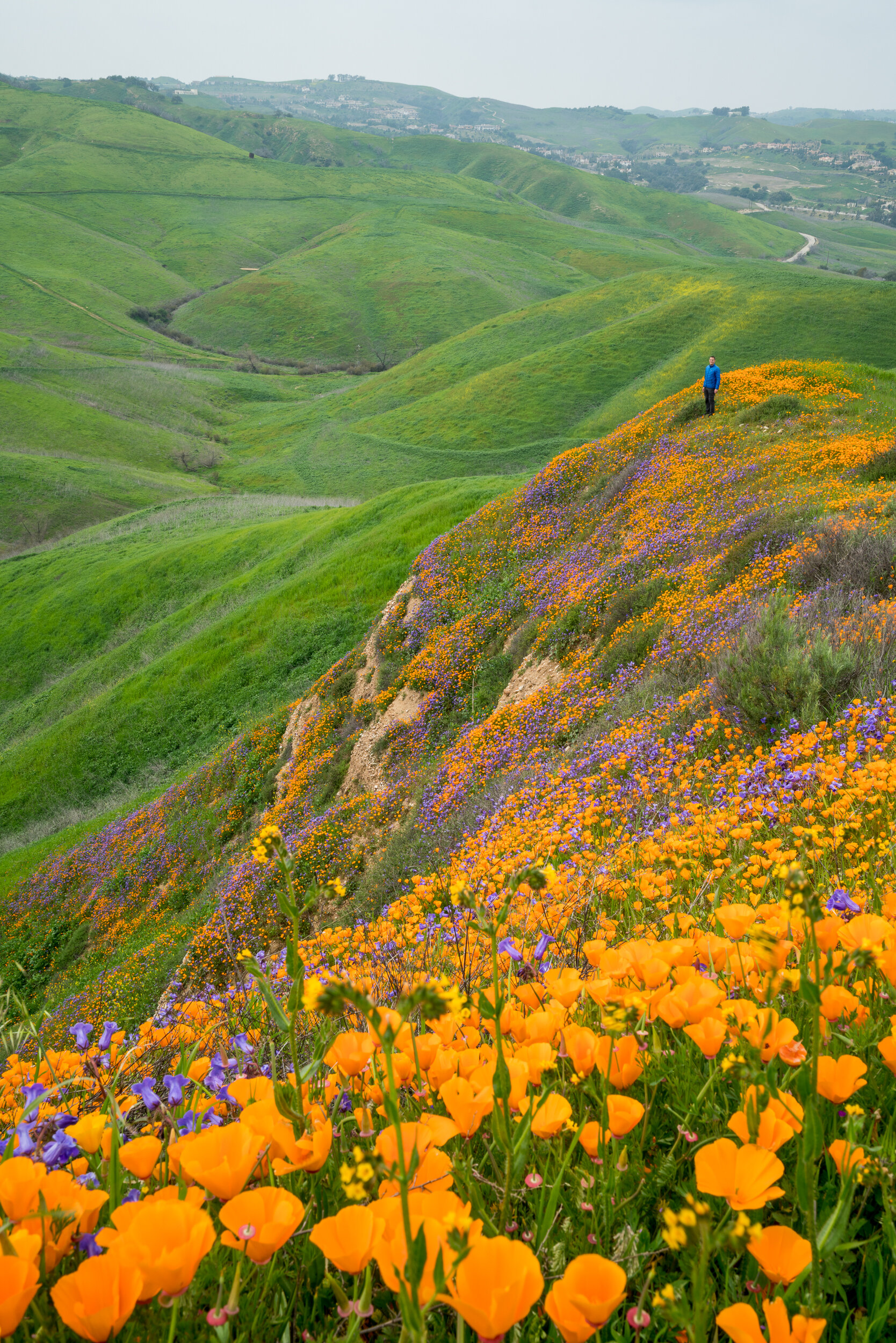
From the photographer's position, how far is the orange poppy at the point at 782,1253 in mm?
971

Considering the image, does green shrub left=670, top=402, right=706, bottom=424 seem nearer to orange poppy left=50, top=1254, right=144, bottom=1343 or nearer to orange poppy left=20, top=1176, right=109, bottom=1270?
orange poppy left=20, top=1176, right=109, bottom=1270

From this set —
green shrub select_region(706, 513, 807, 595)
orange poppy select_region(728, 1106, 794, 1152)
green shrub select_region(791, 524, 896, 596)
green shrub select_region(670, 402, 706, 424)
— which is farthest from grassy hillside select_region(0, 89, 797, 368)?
orange poppy select_region(728, 1106, 794, 1152)

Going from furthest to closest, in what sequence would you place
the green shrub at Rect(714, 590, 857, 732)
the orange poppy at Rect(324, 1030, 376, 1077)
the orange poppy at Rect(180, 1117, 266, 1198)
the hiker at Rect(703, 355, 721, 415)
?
1. the hiker at Rect(703, 355, 721, 415)
2. the green shrub at Rect(714, 590, 857, 732)
3. the orange poppy at Rect(324, 1030, 376, 1077)
4. the orange poppy at Rect(180, 1117, 266, 1198)

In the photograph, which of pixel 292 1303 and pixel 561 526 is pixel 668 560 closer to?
pixel 561 526

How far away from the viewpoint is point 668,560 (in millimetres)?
13031

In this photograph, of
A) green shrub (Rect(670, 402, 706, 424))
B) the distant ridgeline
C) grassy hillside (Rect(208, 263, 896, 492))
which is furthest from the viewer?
grassy hillside (Rect(208, 263, 896, 492))

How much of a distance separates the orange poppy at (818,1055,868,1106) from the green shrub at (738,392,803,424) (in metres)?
18.9

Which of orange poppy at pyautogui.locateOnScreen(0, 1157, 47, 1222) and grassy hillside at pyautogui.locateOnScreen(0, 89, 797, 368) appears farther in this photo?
grassy hillside at pyautogui.locateOnScreen(0, 89, 797, 368)

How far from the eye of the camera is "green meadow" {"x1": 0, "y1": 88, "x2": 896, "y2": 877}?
28781mm

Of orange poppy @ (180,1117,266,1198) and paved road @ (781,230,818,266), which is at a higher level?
paved road @ (781,230,818,266)

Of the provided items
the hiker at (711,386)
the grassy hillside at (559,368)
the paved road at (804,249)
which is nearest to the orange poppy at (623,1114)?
the hiker at (711,386)

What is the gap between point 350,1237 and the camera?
98 cm

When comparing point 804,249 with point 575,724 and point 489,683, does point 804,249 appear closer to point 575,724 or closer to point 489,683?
point 489,683

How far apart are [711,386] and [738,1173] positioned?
810 inches
